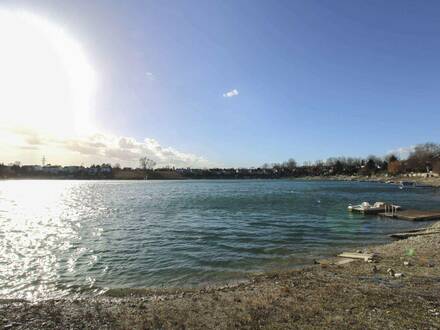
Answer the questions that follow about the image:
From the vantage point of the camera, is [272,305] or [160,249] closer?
[272,305]

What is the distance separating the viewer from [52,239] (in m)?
29.0

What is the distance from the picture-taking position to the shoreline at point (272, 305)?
9.45 metres

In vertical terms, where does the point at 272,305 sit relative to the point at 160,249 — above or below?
above

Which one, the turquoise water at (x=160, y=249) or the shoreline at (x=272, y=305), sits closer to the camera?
the shoreline at (x=272, y=305)

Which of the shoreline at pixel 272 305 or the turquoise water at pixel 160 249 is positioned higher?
the shoreline at pixel 272 305

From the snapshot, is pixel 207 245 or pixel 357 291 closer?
pixel 357 291

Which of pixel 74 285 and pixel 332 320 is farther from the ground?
pixel 332 320

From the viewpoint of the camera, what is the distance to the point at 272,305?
10.9m

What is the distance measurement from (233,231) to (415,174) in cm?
18944

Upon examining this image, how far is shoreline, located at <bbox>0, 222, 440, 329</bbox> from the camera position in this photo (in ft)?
31.0

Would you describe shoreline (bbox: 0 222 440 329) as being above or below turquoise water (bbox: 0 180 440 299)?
above

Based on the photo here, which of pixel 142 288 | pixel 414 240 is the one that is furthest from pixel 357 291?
pixel 414 240

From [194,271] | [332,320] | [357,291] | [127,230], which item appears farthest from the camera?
[127,230]

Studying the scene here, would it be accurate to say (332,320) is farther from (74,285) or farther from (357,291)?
(74,285)
